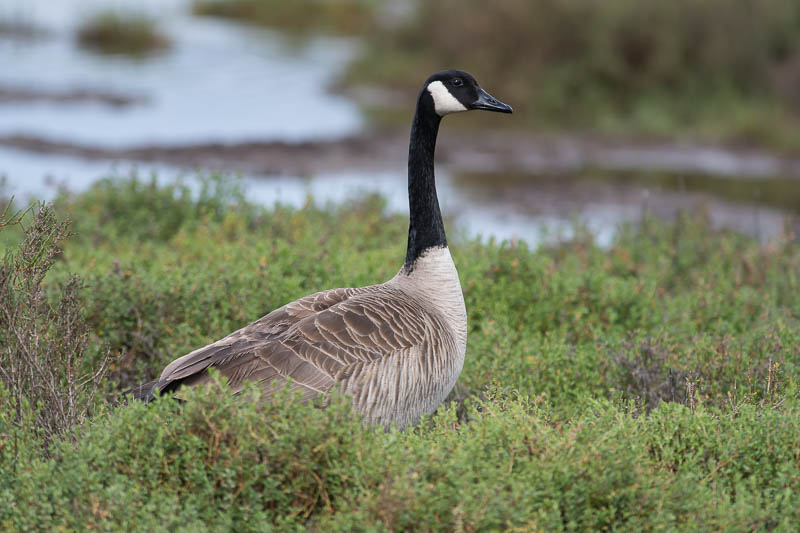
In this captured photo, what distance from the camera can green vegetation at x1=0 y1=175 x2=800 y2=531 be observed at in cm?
390

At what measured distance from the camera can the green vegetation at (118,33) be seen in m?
35.4

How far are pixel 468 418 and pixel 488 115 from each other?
21.4 m

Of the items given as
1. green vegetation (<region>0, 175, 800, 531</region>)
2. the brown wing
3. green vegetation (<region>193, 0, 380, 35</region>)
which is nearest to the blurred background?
green vegetation (<region>0, 175, 800, 531</region>)

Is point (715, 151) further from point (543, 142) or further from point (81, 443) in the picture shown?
point (81, 443)

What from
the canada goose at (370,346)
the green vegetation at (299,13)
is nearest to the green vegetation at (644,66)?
the canada goose at (370,346)

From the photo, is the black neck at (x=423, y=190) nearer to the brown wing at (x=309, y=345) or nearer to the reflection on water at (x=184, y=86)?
the brown wing at (x=309, y=345)

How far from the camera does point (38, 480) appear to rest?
13.2ft

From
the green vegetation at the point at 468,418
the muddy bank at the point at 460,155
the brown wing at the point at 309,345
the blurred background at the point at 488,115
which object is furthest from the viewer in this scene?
the muddy bank at the point at 460,155

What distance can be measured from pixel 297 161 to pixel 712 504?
52.3 ft

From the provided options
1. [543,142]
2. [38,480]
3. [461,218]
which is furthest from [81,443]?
[543,142]

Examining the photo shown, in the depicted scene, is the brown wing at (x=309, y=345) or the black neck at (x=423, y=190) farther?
the black neck at (x=423, y=190)

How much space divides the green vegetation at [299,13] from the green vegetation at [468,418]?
4312 cm

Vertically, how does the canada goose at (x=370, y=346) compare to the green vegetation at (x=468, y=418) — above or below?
above

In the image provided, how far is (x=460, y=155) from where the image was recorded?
21.2 meters
